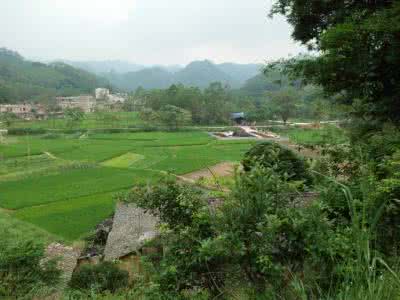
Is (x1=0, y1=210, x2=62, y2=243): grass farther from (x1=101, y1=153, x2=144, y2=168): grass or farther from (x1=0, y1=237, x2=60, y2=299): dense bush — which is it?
(x1=101, y1=153, x2=144, y2=168): grass

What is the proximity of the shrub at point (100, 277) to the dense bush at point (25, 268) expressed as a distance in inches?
18.5

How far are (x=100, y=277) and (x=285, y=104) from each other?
65.0 meters

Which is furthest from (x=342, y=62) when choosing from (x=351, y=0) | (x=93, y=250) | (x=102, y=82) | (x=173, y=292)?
(x=102, y=82)

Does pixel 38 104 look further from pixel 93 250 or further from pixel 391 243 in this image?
pixel 391 243

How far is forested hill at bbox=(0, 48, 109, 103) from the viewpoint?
103312 millimetres

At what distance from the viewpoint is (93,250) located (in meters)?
12.5

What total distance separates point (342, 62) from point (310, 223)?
4395 mm

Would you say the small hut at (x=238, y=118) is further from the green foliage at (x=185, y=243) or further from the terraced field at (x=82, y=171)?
the green foliage at (x=185, y=243)

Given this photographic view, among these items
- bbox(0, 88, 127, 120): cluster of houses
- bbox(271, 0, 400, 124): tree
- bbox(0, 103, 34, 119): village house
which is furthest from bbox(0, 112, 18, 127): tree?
bbox(271, 0, 400, 124): tree

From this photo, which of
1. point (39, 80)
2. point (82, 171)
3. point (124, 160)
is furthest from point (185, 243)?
point (39, 80)

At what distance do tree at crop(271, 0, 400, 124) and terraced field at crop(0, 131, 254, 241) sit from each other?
3780 mm

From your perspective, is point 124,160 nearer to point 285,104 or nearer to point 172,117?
point 172,117

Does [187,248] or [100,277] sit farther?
[100,277]

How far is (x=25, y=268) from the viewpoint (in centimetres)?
791
